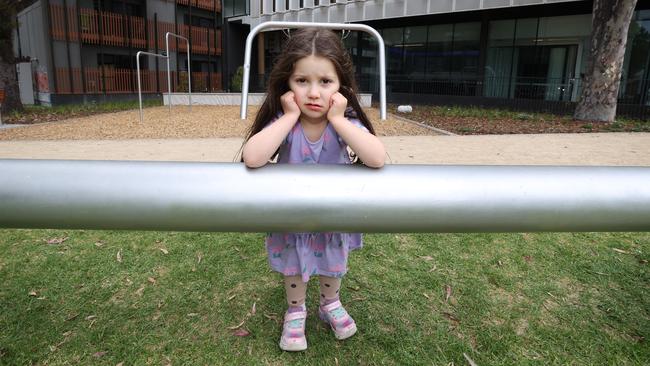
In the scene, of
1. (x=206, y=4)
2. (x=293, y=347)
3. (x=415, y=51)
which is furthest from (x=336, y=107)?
(x=206, y=4)

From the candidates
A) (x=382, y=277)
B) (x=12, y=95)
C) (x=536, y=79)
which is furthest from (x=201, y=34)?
(x=382, y=277)

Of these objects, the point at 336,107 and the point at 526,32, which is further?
the point at 526,32

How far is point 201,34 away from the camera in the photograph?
26.2 m

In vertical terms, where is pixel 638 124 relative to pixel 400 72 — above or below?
below

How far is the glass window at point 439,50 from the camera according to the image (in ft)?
61.9

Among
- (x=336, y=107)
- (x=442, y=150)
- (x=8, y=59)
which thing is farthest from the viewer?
(x=8, y=59)

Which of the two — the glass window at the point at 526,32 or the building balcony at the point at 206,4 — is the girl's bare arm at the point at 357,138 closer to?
the glass window at the point at 526,32

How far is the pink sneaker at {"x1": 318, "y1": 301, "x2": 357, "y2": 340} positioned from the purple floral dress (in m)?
0.20

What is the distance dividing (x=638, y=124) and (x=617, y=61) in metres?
1.67

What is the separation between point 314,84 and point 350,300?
115 centimetres

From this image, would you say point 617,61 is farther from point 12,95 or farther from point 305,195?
point 12,95

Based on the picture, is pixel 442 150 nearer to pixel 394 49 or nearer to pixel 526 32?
pixel 526 32

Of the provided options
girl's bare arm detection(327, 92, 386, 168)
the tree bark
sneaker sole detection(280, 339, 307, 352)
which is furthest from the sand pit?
girl's bare arm detection(327, 92, 386, 168)

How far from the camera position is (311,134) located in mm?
1799
